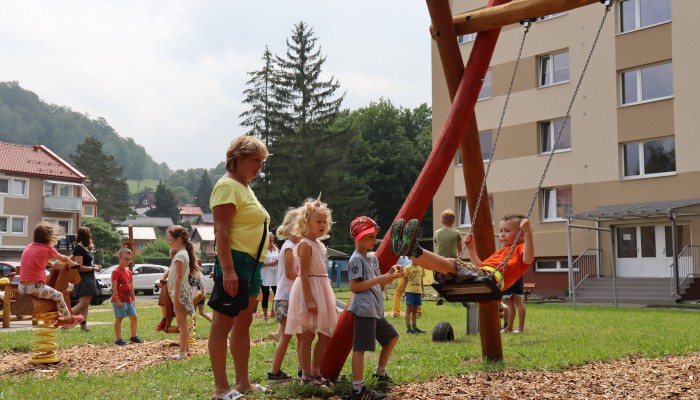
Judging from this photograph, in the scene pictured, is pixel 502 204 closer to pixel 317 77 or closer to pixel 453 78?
pixel 317 77

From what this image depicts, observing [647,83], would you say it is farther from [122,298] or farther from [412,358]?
[412,358]

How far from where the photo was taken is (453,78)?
7758 mm

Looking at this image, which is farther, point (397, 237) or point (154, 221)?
point (154, 221)

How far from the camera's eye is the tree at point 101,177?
102 meters

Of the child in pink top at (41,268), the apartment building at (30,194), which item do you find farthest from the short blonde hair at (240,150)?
the apartment building at (30,194)

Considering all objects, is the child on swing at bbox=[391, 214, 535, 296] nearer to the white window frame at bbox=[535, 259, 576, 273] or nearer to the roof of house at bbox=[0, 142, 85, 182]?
the white window frame at bbox=[535, 259, 576, 273]

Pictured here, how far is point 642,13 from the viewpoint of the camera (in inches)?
1198

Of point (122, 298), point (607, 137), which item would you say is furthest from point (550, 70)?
point (122, 298)

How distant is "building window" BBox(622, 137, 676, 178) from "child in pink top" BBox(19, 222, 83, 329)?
2532cm

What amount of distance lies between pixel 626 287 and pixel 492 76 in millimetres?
12601

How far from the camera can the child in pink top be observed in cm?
902

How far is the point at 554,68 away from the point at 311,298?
29.7m

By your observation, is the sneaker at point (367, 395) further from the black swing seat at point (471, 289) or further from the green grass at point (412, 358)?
the black swing seat at point (471, 289)

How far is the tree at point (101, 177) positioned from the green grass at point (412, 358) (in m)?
92.7
